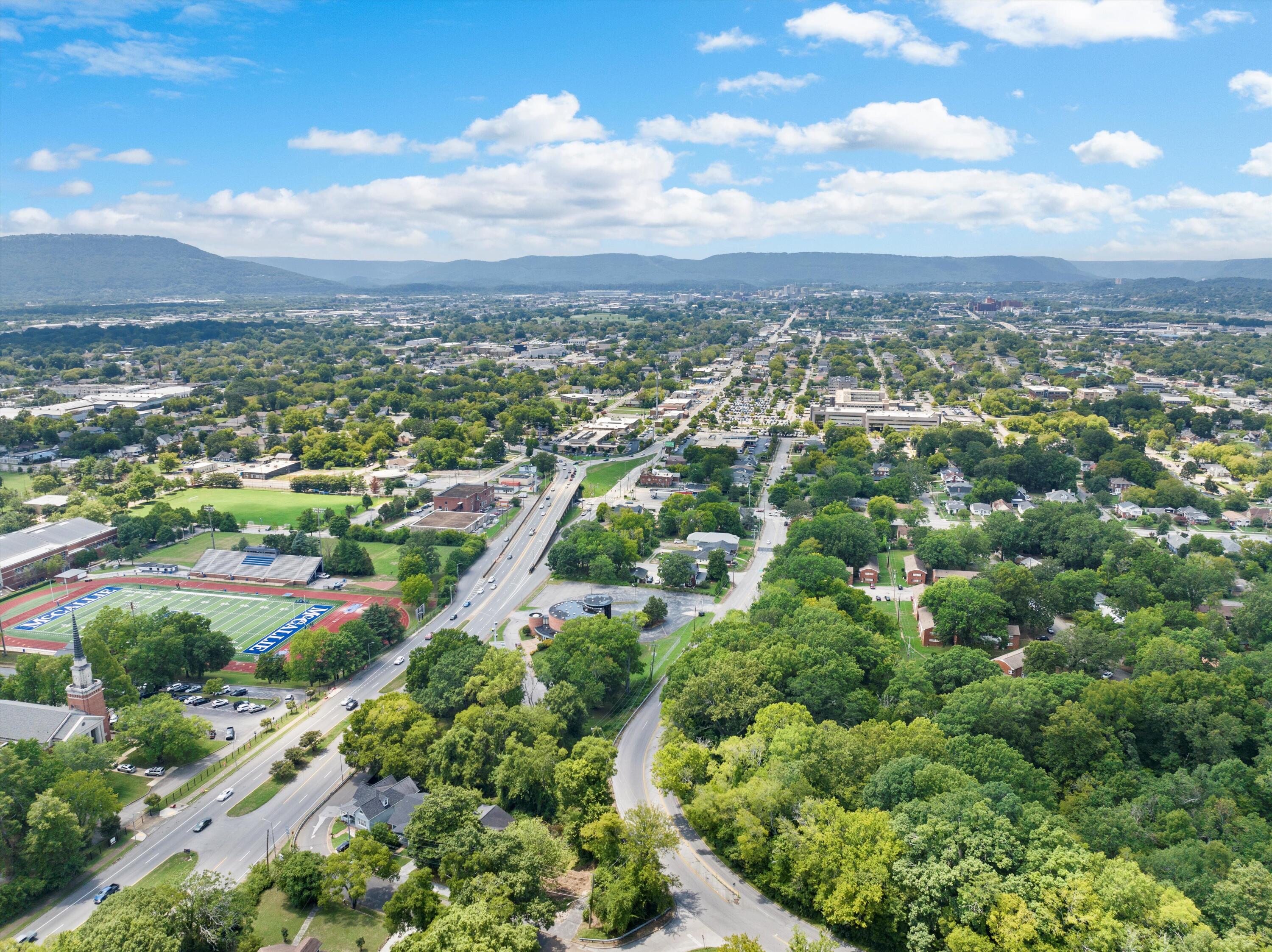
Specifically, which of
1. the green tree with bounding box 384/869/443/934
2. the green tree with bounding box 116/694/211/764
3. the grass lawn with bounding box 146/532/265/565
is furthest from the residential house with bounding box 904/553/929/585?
the grass lawn with bounding box 146/532/265/565

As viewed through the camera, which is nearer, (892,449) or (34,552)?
(34,552)

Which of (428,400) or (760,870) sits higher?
(428,400)

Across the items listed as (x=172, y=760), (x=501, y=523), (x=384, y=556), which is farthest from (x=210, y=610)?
(x=501, y=523)

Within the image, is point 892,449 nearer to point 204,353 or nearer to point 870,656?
point 870,656

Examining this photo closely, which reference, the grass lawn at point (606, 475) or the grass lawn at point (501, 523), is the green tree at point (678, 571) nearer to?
the grass lawn at point (501, 523)

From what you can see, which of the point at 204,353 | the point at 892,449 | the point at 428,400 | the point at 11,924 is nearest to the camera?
the point at 11,924

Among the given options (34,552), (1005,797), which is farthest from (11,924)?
(34,552)

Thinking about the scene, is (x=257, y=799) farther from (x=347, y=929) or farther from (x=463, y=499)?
(x=463, y=499)

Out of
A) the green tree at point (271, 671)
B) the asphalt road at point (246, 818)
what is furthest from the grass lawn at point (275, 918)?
the green tree at point (271, 671)
